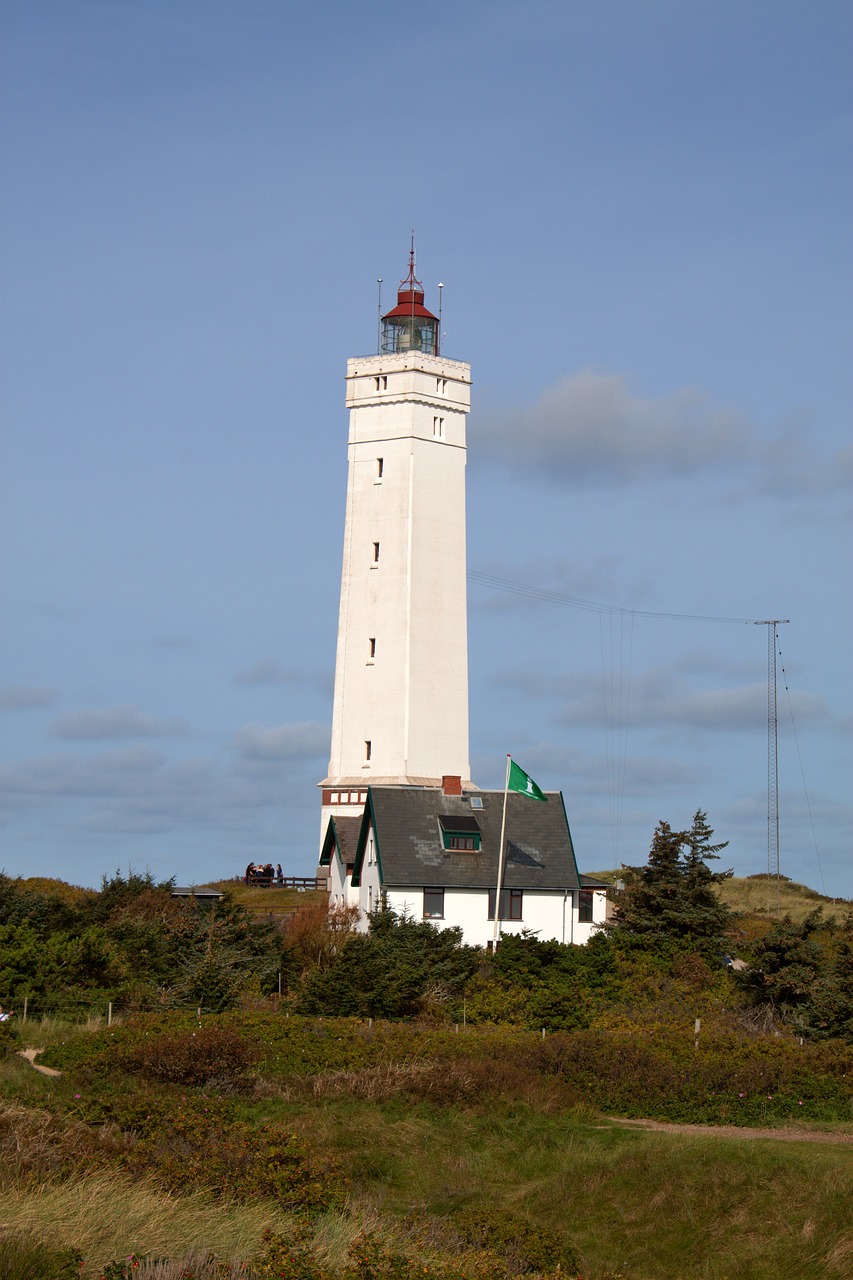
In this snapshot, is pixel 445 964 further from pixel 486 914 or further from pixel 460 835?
pixel 460 835

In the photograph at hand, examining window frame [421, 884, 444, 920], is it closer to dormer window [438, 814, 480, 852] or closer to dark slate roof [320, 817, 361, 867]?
dormer window [438, 814, 480, 852]

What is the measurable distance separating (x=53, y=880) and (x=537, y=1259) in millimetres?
45049

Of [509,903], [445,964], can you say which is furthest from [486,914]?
[445,964]

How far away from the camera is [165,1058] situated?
25.7 m

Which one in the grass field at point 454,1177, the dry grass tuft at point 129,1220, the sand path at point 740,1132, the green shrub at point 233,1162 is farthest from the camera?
the sand path at point 740,1132

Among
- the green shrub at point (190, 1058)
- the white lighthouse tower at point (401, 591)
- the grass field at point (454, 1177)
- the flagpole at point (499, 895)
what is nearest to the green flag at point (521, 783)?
the flagpole at point (499, 895)

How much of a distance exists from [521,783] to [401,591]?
48.1ft

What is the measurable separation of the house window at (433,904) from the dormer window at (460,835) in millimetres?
1838

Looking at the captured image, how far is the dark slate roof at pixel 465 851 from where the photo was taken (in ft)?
144

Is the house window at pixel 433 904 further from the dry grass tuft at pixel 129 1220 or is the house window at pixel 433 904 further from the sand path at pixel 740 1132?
the dry grass tuft at pixel 129 1220

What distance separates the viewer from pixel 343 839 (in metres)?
49.7

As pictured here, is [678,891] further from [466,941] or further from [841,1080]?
[841,1080]

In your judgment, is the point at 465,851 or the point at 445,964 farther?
the point at 465,851

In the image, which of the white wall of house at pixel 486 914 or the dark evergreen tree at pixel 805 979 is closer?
the dark evergreen tree at pixel 805 979
